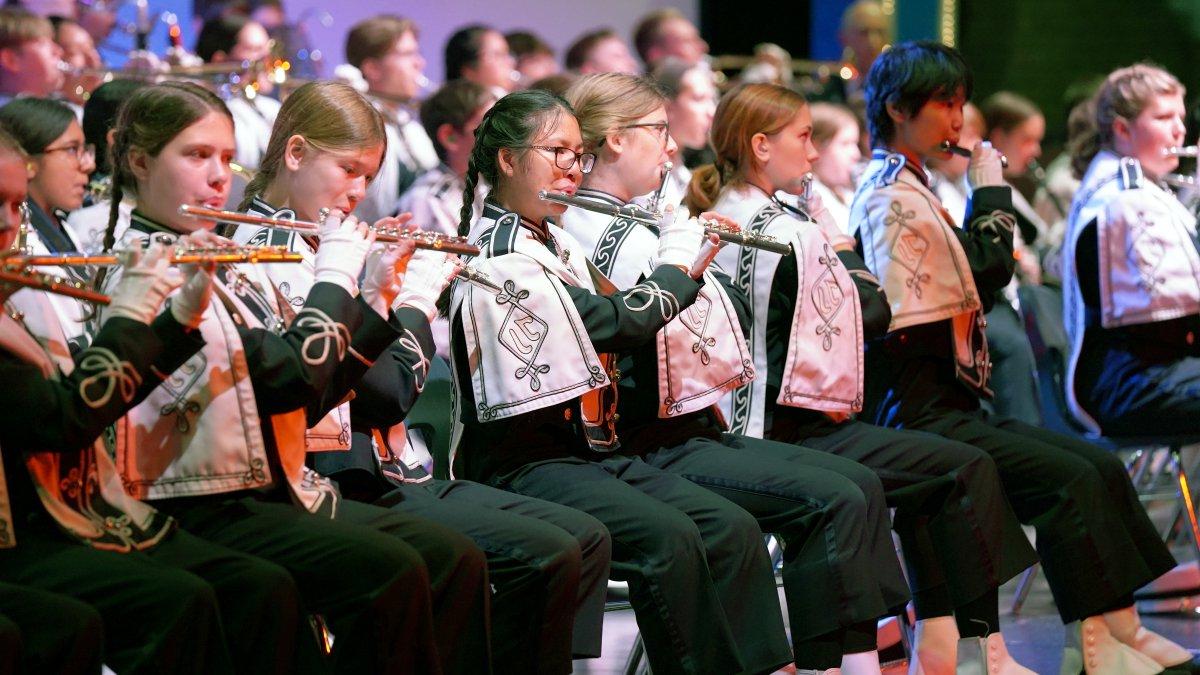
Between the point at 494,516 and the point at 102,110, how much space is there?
170cm

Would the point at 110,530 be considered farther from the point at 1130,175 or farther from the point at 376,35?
the point at 376,35

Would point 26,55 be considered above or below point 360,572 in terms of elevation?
above

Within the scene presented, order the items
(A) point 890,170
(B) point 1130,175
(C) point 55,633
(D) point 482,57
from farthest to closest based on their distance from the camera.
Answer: (D) point 482,57, (B) point 1130,175, (A) point 890,170, (C) point 55,633

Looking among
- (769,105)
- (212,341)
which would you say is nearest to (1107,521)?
(769,105)

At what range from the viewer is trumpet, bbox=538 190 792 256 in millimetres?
3232

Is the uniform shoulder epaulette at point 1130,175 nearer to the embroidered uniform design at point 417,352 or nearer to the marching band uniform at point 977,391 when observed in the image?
the marching band uniform at point 977,391

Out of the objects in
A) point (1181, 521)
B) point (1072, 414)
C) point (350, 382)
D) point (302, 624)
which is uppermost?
point (350, 382)

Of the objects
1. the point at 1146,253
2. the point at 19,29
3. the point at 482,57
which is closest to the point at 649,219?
the point at 1146,253

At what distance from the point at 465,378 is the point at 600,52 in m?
3.73

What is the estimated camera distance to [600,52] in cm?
665

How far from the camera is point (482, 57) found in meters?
6.16

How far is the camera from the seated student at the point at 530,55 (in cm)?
672

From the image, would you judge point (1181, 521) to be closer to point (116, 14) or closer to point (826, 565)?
point (826, 565)

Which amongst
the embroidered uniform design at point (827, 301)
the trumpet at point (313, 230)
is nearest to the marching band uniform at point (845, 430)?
the embroidered uniform design at point (827, 301)
